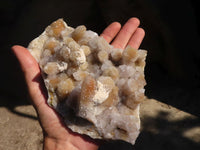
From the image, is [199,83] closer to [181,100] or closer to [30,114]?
[181,100]

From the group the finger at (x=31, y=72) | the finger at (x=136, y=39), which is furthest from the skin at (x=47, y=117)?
the finger at (x=136, y=39)

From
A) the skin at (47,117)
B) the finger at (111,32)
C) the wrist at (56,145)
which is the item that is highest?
the finger at (111,32)

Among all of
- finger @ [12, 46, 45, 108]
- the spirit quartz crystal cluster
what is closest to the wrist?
the spirit quartz crystal cluster

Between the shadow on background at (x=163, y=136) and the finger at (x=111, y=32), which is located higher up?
the finger at (x=111, y=32)

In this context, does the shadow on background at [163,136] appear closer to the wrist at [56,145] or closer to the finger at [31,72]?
the wrist at [56,145]

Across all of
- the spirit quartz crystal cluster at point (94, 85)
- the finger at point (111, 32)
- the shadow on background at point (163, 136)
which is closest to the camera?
the spirit quartz crystal cluster at point (94, 85)

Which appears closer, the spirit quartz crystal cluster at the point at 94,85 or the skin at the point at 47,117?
the spirit quartz crystal cluster at the point at 94,85

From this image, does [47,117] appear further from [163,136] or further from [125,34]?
[163,136]

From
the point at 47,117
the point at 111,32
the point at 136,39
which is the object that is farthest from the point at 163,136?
the point at 47,117
